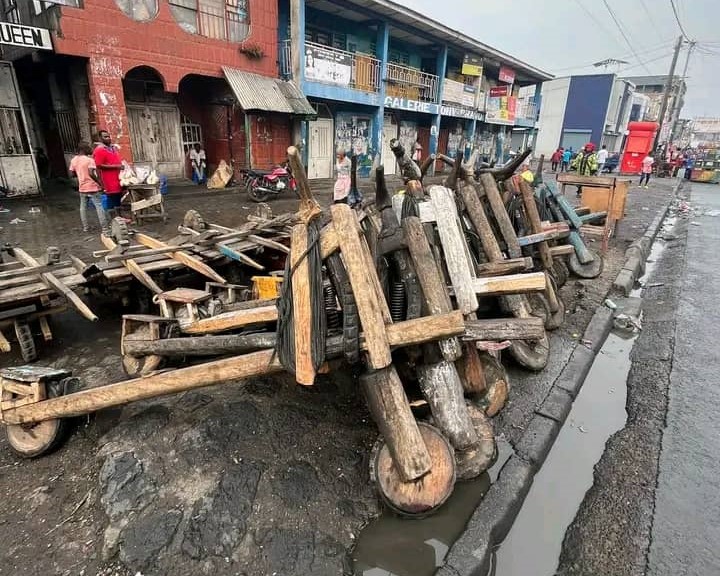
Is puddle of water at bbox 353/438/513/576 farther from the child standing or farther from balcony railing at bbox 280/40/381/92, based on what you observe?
balcony railing at bbox 280/40/381/92

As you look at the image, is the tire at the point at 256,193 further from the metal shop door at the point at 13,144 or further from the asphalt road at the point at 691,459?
the asphalt road at the point at 691,459

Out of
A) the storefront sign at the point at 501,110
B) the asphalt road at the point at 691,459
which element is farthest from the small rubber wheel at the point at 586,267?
the storefront sign at the point at 501,110

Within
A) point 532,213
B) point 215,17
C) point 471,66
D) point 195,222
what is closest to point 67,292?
point 195,222

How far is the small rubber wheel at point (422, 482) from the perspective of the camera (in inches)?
95.3

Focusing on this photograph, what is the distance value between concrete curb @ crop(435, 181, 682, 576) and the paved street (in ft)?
1.21

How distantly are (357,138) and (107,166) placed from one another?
1174 cm

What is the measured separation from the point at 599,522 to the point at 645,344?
127 inches

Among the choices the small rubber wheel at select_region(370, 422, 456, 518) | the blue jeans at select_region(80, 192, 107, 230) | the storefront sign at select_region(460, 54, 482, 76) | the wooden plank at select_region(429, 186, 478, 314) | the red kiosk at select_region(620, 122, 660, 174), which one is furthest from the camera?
the red kiosk at select_region(620, 122, 660, 174)

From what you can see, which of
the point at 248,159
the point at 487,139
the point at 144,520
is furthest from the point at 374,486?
the point at 487,139

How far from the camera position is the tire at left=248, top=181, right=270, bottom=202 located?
11477 millimetres

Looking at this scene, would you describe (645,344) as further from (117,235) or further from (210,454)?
(117,235)

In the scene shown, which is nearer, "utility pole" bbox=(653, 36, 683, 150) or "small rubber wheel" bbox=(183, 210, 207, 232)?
"small rubber wheel" bbox=(183, 210, 207, 232)

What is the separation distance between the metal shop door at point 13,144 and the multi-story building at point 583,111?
38952 mm

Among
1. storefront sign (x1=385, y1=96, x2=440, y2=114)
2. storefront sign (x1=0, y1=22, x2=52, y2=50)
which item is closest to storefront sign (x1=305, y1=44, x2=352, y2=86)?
storefront sign (x1=385, y1=96, x2=440, y2=114)
